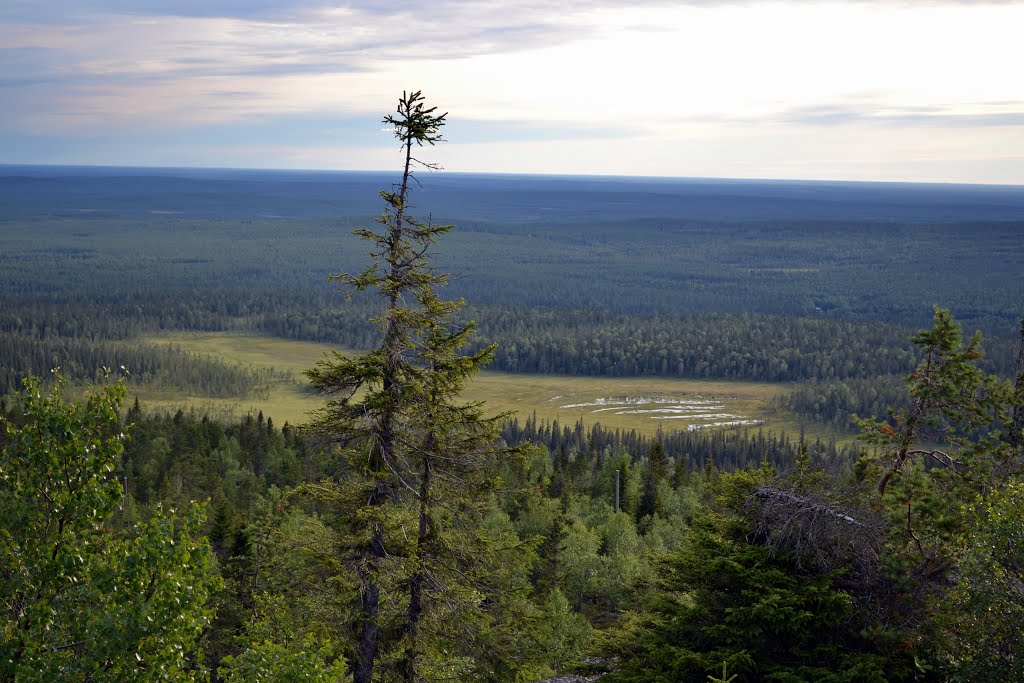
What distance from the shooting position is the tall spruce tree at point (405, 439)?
718 inches

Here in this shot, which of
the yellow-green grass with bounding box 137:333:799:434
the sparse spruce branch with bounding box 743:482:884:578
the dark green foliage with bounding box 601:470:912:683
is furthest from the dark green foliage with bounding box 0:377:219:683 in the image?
the yellow-green grass with bounding box 137:333:799:434

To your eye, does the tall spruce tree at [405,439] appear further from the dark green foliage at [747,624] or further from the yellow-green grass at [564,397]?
the yellow-green grass at [564,397]

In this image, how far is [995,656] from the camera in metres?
14.7

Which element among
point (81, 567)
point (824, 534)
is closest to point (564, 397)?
point (824, 534)

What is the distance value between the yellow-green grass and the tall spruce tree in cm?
10954

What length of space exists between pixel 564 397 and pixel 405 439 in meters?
142

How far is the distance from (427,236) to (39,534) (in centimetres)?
870

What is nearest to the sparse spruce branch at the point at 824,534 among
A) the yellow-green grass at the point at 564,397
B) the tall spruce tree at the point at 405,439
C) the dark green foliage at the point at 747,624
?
the dark green foliage at the point at 747,624

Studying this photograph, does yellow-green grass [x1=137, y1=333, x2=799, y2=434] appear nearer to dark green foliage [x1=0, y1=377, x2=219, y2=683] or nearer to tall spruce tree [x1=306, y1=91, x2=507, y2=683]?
tall spruce tree [x1=306, y1=91, x2=507, y2=683]

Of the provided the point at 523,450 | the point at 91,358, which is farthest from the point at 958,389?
the point at 91,358

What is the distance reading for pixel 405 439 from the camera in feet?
61.0

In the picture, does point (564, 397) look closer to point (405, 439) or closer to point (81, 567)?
point (405, 439)

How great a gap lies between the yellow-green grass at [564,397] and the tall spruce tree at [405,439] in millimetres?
109539

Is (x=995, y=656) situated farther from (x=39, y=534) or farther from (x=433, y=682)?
(x=39, y=534)
